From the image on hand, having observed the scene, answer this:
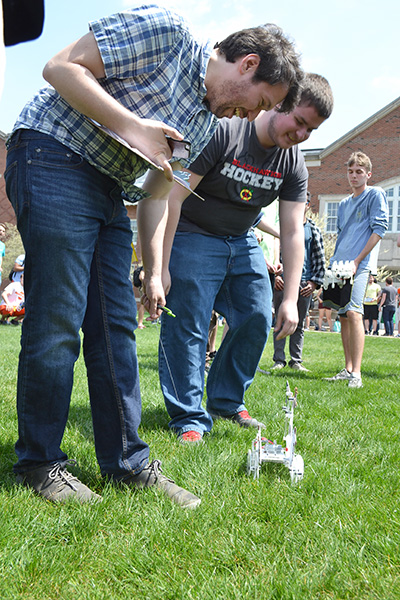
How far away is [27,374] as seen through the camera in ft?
6.76

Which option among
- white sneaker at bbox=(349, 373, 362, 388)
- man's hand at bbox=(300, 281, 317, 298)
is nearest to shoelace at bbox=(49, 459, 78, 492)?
white sneaker at bbox=(349, 373, 362, 388)

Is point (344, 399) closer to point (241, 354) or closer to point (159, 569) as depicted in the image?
point (241, 354)

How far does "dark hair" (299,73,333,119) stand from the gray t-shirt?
32 centimetres

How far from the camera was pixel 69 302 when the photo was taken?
2.05m

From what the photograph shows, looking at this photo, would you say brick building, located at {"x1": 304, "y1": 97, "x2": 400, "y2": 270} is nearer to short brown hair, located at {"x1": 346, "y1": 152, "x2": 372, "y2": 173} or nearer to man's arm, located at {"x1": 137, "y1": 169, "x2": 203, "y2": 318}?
short brown hair, located at {"x1": 346, "y1": 152, "x2": 372, "y2": 173}

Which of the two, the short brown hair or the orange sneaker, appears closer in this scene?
the orange sneaker

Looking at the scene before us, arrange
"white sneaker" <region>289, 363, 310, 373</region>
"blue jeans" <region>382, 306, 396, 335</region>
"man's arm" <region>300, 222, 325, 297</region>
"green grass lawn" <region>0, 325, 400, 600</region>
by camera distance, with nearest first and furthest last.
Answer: "green grass lawn" <region>0, 325, 400, 600</region>
"white sneaker" <region>289, 363, 310, 373</region>
"man's arm" <region>300, 222, 325, 297</region>
"blue jeans" <region>382, 306, 396, 335</region>

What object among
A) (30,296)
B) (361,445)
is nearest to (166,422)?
(361,445)

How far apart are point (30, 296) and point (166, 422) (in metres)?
1.77

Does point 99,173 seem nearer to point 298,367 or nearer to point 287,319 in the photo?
point 287,319

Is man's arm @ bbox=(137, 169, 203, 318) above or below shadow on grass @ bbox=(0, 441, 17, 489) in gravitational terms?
above

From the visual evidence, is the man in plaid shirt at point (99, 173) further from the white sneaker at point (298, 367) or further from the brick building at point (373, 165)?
the brick building at point (373, 165)

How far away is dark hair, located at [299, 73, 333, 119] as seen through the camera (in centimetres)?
319

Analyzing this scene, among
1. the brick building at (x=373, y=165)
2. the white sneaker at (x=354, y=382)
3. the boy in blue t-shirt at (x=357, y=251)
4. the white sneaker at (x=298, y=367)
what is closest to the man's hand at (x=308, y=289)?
the white sneaker at (x=298, y=367)
